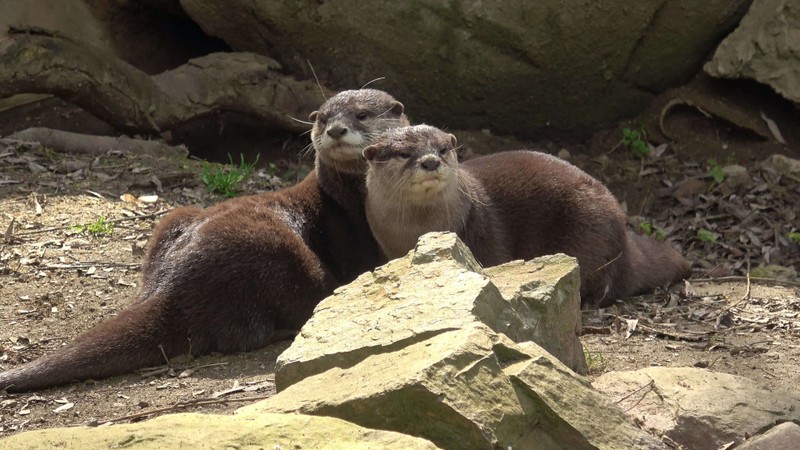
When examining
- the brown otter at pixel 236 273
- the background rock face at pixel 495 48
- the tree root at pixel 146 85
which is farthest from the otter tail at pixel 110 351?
the background rock face at pixel 495 48

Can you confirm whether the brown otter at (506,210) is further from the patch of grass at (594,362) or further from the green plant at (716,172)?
the green plant at (716,172)

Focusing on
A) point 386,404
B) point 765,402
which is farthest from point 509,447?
point 765,402

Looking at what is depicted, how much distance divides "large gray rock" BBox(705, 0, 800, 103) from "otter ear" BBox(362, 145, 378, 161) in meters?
2.76

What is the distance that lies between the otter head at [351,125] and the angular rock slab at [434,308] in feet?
4.65

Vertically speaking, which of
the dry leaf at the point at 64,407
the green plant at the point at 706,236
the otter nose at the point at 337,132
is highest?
the otter nose at the point at 337,132

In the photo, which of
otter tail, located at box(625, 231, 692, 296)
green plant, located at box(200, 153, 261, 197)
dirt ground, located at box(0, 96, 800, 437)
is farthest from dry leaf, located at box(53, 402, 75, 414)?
otter tail, located at box(625, 231, 692, 296)

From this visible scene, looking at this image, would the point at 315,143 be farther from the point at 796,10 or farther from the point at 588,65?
the point at 796,10

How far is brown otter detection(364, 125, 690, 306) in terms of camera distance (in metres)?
4.35

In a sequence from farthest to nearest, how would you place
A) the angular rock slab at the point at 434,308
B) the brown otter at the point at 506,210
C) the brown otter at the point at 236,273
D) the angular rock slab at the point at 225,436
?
1. the brown otter at the point at 506,210
2. the brown otter at the point at 236,273
3. the angular rock slab at the point at 434,308
4. the angular rock slab at the point at 225,436

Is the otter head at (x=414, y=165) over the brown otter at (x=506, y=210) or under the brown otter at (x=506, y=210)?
over

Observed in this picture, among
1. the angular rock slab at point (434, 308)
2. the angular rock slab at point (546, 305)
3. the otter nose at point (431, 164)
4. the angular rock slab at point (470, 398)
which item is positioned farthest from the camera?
the otter nose at point (431, 164)

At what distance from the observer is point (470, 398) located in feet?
7.86

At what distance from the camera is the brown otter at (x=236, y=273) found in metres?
3.85

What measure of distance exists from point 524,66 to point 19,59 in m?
2.84
